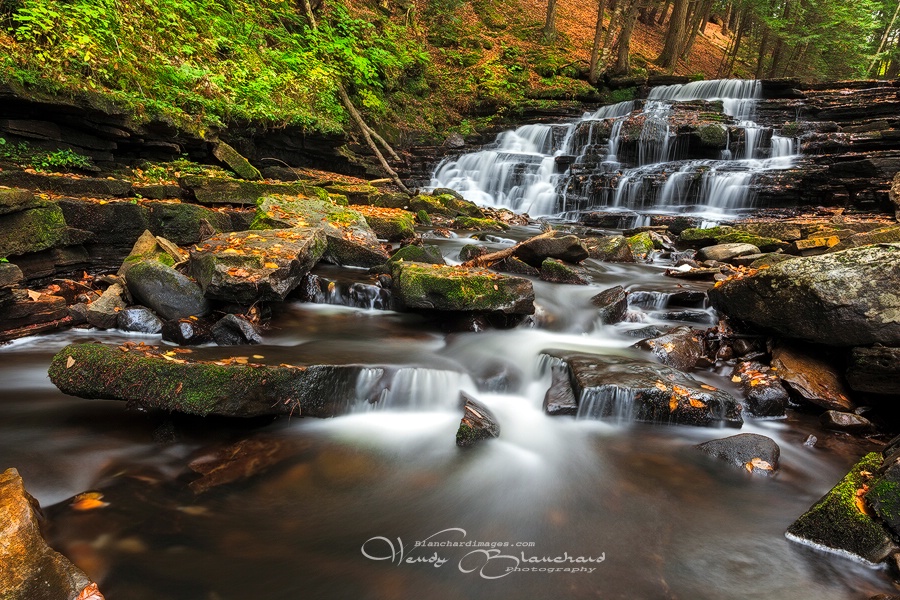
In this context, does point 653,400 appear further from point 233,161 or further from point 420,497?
point 233,161

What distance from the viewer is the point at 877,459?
262 centimetres

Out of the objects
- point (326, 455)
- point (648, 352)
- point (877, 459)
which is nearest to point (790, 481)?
point (877, 459)

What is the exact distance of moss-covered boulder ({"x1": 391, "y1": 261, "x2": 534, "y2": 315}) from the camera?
5.16m

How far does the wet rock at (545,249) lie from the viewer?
761 centimetres

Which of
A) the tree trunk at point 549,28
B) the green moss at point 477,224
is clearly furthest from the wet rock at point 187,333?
the tree trunk at point 549,28

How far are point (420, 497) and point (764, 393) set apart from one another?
3.45m

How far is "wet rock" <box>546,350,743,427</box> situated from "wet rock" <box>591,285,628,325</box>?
1907 millimetres

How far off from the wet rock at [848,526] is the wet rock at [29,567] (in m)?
3.71

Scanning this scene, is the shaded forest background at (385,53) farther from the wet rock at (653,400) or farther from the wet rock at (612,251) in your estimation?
the wet rock at (653,400)

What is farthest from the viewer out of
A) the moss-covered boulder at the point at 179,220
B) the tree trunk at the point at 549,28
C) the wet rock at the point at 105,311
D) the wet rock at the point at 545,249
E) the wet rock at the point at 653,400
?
the tree trunk at the point at 549,28

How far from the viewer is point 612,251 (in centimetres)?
907

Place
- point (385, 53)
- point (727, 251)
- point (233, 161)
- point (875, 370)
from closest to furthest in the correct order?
point (875, 370), point (727, 251), point (233, 161), point (385, 53)

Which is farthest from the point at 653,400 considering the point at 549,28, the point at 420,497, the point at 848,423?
the point at 549,28

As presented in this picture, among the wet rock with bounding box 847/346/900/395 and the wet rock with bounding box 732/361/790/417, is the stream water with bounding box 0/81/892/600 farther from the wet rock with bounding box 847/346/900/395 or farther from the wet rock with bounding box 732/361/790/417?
the wet rock with bounding box 847/346/900/395
